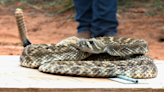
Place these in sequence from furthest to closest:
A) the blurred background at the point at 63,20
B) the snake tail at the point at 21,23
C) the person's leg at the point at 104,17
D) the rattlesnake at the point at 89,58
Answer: the blurred background at the point at 63,20
the person's leg at the point at 104,17
the snake tail at the point at 21,23
the rattlesnake at the point at 89,58

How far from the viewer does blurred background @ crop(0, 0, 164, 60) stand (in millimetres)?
8030

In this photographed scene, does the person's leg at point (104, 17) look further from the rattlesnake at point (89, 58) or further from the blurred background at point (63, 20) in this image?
the blurred background at point (63, 20)

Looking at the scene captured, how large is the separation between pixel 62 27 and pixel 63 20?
29.2 inches

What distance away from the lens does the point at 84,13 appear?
5.00m

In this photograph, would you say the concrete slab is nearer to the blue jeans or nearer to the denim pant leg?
the blue jeans

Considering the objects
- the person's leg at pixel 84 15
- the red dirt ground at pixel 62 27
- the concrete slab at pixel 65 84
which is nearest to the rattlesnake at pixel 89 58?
the concrete slab at pixel 65 84

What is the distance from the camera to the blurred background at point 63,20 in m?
8.03

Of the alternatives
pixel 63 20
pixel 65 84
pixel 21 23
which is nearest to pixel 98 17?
pixel 21 23

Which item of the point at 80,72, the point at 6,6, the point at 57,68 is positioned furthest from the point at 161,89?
the point at 6,6

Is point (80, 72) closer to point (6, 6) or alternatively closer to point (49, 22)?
point (49, 22)

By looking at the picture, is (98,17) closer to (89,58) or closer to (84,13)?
(84,13)

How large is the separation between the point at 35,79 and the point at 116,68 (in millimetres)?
873

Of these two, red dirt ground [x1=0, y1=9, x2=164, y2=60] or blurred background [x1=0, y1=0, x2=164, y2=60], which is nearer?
red dirt ground [x1=0, y1=9, x2=164, y2=60]

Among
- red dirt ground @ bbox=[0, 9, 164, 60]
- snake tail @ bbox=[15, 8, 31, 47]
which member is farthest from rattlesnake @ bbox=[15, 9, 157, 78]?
red dirt ground @ bbox=[0, 9, 164, 60]
